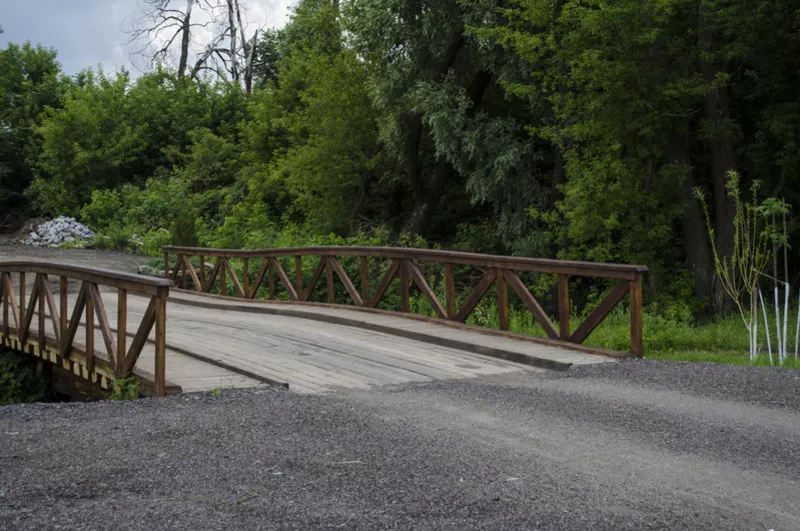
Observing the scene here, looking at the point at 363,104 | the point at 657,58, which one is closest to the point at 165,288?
the point at 657,58

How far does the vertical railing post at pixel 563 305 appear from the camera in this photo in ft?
32.6

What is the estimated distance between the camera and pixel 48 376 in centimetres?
1202

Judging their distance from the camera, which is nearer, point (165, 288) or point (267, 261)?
point (165, 288)

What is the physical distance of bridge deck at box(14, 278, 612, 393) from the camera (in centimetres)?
859

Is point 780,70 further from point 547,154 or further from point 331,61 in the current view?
point 331,61

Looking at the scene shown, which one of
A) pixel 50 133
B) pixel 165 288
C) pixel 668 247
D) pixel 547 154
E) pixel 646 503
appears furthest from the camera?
pixel 50 133

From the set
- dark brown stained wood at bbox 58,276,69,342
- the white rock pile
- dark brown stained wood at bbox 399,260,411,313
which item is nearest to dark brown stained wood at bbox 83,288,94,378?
dark brown stained wood at bbox 58,276,69,342

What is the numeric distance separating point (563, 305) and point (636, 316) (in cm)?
99

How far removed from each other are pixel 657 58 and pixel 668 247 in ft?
13.8

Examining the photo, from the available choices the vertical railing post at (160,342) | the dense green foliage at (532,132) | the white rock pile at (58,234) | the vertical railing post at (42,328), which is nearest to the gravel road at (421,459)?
the vertical railing post at (160,342)

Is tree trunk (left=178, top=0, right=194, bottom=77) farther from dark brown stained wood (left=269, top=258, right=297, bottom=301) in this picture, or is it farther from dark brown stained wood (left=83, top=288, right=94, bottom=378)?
dark brown stained wood (left=83, top=288, right=94, bottom=378)

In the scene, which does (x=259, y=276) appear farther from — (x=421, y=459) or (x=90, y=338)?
(x=421, y=459)

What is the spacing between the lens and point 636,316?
932 centimetres

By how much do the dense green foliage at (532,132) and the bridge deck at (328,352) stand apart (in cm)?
653
